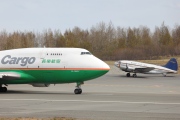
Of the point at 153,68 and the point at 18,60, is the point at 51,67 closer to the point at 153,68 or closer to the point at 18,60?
the point at 18,60

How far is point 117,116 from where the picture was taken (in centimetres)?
1362

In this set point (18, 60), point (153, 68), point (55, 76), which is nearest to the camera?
point (55, 76)

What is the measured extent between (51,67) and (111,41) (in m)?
117

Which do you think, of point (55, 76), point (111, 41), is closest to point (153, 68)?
point (55, 76)

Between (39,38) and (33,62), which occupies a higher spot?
(39,38)

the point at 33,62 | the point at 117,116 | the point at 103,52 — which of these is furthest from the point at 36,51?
the point at 103,52

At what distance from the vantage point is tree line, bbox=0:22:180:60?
4968 inches

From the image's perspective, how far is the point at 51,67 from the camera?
25875 millimetres

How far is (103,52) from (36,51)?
104 metres

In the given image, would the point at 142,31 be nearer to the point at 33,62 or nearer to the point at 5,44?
the point at 5,44

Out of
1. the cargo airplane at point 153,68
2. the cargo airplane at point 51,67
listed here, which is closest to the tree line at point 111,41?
the cargo airplane at point 153,68

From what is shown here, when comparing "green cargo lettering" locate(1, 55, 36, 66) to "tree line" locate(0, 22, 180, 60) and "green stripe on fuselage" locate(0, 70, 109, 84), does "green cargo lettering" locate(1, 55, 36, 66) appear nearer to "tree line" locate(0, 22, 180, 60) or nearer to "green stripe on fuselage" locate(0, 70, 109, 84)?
"green stripe on fuselage" locate(0, 70, 109, 84)

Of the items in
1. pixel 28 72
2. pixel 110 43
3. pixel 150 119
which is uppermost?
pixel 110 43

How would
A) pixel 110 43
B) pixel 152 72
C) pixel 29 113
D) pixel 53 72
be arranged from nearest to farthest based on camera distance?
pixel 29 113 → pixel 53 72 → pixel 152 72 → pixel 110 43
